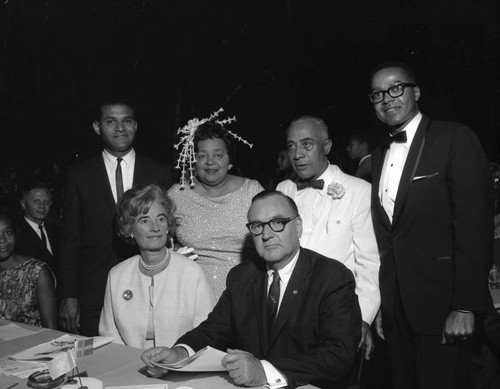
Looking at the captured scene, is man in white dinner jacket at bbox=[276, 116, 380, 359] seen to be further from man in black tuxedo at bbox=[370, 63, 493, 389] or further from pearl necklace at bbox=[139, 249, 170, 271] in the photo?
pearl necklace at bbox=[139, 249, 170, 271]

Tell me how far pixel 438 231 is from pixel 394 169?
0.43 m

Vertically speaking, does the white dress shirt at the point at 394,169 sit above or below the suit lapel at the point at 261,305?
above

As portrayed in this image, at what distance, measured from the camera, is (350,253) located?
3.20 metres

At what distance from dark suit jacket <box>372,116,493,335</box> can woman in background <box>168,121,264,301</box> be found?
3.10 feet

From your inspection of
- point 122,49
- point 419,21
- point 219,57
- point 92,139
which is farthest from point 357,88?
point 92,139

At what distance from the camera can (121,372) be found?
226cm

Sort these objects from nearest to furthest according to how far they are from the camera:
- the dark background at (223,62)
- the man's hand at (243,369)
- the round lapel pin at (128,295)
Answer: the man's hand at (243,369), the round lapel pin at (128,295), the dark background at (223,62)

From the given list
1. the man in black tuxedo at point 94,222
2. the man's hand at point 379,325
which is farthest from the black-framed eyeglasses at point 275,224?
the man in black tuxedo at point 94,222

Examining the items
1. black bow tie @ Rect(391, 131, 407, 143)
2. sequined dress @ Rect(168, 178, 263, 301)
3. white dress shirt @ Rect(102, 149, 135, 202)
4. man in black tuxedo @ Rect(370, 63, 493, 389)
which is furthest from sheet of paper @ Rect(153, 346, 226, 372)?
white dress shirt @ Rect(102, 149, 135, 202)

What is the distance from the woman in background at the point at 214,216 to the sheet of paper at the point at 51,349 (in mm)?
1058

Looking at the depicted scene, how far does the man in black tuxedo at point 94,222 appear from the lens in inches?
145

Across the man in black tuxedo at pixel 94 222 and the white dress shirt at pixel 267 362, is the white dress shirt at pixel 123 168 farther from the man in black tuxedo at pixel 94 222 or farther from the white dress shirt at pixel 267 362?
the white dress shirt at pixel 267 362

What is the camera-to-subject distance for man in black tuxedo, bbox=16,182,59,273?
15.7ft

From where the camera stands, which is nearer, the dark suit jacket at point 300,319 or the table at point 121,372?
the table at point 121,372
